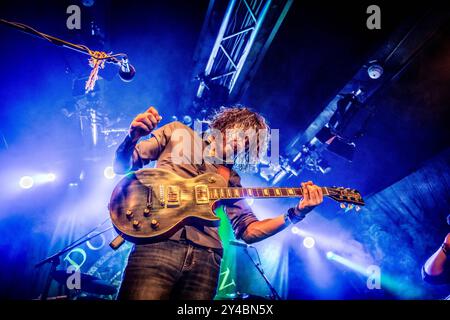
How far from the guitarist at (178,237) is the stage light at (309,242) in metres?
7.57

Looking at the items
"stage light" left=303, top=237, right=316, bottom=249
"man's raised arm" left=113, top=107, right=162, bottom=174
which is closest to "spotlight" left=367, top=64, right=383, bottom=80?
"man's raised arm" left=113, top=107, right=162, bottom=174

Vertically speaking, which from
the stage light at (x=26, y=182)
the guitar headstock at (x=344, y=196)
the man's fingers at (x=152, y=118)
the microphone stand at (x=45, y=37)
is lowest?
the guitar headstock at (x=344, y=196)

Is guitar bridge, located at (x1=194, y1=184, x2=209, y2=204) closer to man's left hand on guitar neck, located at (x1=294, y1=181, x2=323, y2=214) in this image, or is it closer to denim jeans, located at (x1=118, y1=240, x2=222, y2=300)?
denim jeans, located at (x1=118, y1=240, x2=222, y2=300)

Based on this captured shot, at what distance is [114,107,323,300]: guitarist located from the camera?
6.10 feet

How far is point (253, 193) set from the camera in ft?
9.89

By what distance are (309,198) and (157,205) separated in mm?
1753

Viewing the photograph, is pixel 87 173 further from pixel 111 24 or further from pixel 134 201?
pixel 134 201

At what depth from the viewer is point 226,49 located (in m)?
5.31

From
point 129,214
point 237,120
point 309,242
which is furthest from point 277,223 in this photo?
point 309,242

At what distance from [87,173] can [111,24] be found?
16.1 feet

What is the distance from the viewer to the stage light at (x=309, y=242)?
9625mm

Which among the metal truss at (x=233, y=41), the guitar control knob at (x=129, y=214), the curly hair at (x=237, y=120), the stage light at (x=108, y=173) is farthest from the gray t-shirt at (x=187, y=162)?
the stage light at (x=108, y=173)

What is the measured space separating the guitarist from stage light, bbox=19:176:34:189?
21.6ft

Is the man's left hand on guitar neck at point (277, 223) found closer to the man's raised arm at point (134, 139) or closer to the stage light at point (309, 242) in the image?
the man's raised arm at point (134, 139)
